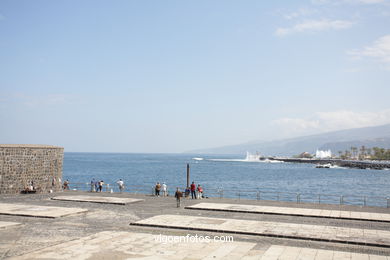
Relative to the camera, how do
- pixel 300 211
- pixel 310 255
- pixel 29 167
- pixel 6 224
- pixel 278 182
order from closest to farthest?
1. pixel 310 255
2. pixel 6 224
3. pixel 300 211
4. pixel 29 167
5. pixel 278 182

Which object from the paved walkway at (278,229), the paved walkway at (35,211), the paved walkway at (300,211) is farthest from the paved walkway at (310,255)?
the paved walkway at (35,211)

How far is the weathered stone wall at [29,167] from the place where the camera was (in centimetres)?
3152

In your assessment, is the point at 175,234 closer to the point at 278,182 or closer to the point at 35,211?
the point at 35,211

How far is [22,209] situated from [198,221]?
11.1m

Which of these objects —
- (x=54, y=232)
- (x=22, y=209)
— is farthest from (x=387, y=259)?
(x=22, y=209)

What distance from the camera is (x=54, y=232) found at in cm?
1794

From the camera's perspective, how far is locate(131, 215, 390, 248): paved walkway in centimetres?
1692

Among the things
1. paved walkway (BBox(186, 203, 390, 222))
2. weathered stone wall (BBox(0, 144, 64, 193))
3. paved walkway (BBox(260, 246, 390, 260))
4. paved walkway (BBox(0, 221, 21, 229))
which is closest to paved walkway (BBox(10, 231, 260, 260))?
paved walkway (BBox(260, 246, 390, 260))

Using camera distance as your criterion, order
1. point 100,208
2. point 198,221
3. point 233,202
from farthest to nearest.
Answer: point 233,202, point 100,208, point 198,221

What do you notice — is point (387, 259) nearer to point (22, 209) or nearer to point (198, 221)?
point (198, 221)

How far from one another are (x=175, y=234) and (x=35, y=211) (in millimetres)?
10174

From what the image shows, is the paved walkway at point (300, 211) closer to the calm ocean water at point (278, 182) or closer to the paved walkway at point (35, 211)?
the calm ocean water at point (278, 182)

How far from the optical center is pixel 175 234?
1773cm

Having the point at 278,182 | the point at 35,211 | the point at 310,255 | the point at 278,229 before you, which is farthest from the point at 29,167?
the point at 278,182
